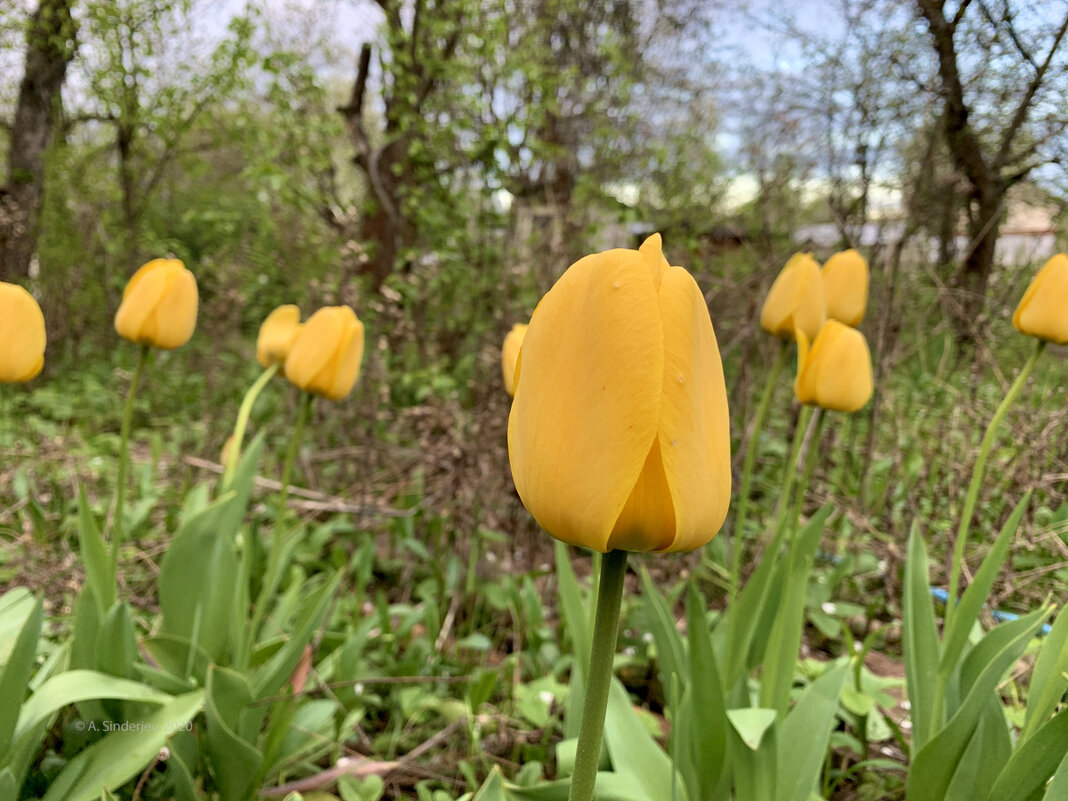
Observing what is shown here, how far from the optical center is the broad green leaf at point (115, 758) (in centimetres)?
100

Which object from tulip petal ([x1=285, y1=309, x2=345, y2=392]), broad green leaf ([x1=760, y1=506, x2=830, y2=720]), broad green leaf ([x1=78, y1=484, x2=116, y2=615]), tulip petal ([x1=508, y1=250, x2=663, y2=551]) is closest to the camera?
tulip petal ([x1=508, y1=250, x2=663, y2=551])

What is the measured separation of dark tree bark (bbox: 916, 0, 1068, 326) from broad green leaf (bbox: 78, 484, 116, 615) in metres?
2.78

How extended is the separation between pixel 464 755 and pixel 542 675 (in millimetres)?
339

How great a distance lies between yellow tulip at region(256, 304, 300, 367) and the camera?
5.05 ft

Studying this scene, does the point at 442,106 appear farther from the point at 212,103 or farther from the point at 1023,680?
the point at 1023,680

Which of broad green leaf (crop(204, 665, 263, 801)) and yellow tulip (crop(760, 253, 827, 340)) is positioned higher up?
yellow tulip (crop(760, 253, 827, 340))

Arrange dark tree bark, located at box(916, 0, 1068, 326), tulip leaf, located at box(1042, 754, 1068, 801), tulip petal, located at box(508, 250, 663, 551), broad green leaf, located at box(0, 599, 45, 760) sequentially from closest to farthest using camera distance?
tulip petal, located at box(508, 250, 663, 551) < tulip leaf, located at box(1042, 754, 1068, 801) < broad green leaf, located at box(0, 599, 45, 760) < dark tree bark, located at box(916, 0, 1068, 326)

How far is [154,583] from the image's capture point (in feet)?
6.68

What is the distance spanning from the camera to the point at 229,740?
1104 millimetres

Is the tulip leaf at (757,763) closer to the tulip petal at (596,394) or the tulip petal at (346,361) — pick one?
the tulip petal at (596,394)

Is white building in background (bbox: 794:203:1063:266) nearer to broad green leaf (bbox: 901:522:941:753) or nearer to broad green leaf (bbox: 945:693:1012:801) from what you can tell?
broad green leaf (bbox: 901:522:941:753)

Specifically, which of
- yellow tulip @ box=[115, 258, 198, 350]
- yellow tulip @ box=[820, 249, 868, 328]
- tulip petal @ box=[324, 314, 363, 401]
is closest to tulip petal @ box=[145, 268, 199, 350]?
yellow tulip @ box=[115, 258, 198, 350]

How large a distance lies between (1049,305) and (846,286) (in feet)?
1.28

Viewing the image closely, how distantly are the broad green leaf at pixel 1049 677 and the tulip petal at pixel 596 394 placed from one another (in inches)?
28.2
